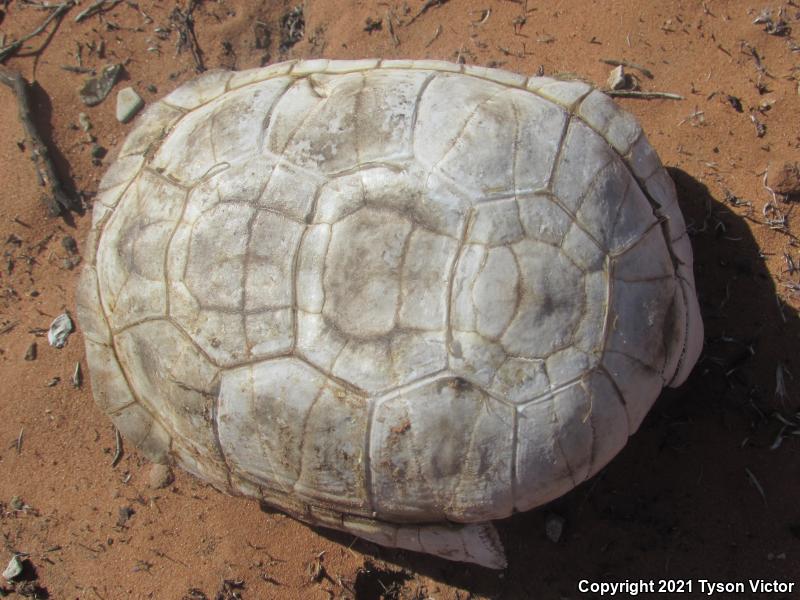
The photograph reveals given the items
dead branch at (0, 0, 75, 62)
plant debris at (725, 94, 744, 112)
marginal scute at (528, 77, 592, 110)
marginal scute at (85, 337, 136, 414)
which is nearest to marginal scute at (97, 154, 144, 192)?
marginal scute at (85, 337, 136, 414)

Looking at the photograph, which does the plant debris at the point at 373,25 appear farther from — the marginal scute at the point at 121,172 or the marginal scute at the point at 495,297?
the marginal scute at the point at 495,297

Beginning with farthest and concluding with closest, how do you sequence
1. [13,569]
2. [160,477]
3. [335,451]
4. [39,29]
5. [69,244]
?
[39,29] < [69,244] < [160,477] < [13,569] < [335,451]

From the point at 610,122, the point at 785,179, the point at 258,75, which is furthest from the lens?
the point at 785,179

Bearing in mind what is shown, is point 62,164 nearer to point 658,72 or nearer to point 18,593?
point 18,593

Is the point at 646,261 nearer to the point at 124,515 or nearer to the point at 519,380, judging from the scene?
the point at 519,380

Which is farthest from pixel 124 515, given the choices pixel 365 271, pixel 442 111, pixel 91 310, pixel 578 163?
pixel 578 163

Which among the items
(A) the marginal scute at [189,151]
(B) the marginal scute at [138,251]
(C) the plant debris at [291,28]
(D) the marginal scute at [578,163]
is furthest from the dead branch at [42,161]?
(D) the marginal scute at [578,163]

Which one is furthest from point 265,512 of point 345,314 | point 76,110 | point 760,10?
point 760,10
